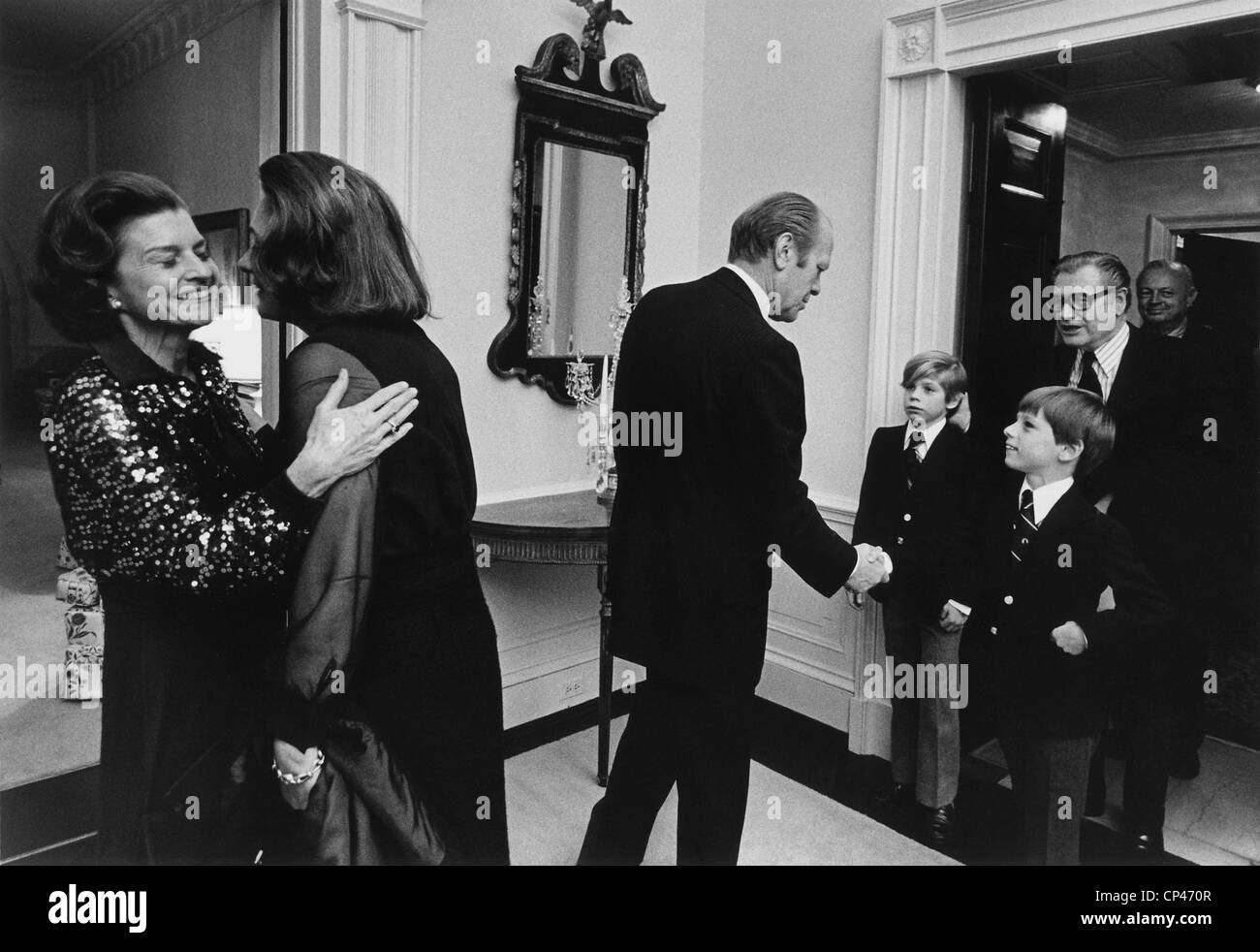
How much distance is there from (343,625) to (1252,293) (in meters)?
5.51

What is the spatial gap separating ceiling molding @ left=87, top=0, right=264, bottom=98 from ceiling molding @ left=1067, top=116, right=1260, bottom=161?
4.84 m

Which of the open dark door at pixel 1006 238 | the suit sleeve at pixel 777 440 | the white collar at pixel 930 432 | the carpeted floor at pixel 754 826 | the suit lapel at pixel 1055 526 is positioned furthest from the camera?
the open dark door at pixel 1006 238

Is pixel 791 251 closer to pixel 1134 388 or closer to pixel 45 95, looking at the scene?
pixel 1134 388

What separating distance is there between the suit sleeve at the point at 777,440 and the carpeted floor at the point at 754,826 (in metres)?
1.10

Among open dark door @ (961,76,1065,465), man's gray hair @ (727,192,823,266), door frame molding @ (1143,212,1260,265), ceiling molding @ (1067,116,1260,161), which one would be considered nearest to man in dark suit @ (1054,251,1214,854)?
open dark door @ (961,76,1065,465)

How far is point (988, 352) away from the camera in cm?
332

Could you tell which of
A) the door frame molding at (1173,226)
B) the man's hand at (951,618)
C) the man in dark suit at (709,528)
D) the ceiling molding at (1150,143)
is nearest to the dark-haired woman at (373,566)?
the man in dark suit at (709,528)

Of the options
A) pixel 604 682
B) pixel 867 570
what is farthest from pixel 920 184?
pixel 604 682

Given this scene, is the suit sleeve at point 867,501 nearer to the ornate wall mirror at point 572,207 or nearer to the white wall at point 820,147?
the white wall at point 820,147

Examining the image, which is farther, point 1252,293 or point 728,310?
point 1252,293

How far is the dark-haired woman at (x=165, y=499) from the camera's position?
4.66 feet
